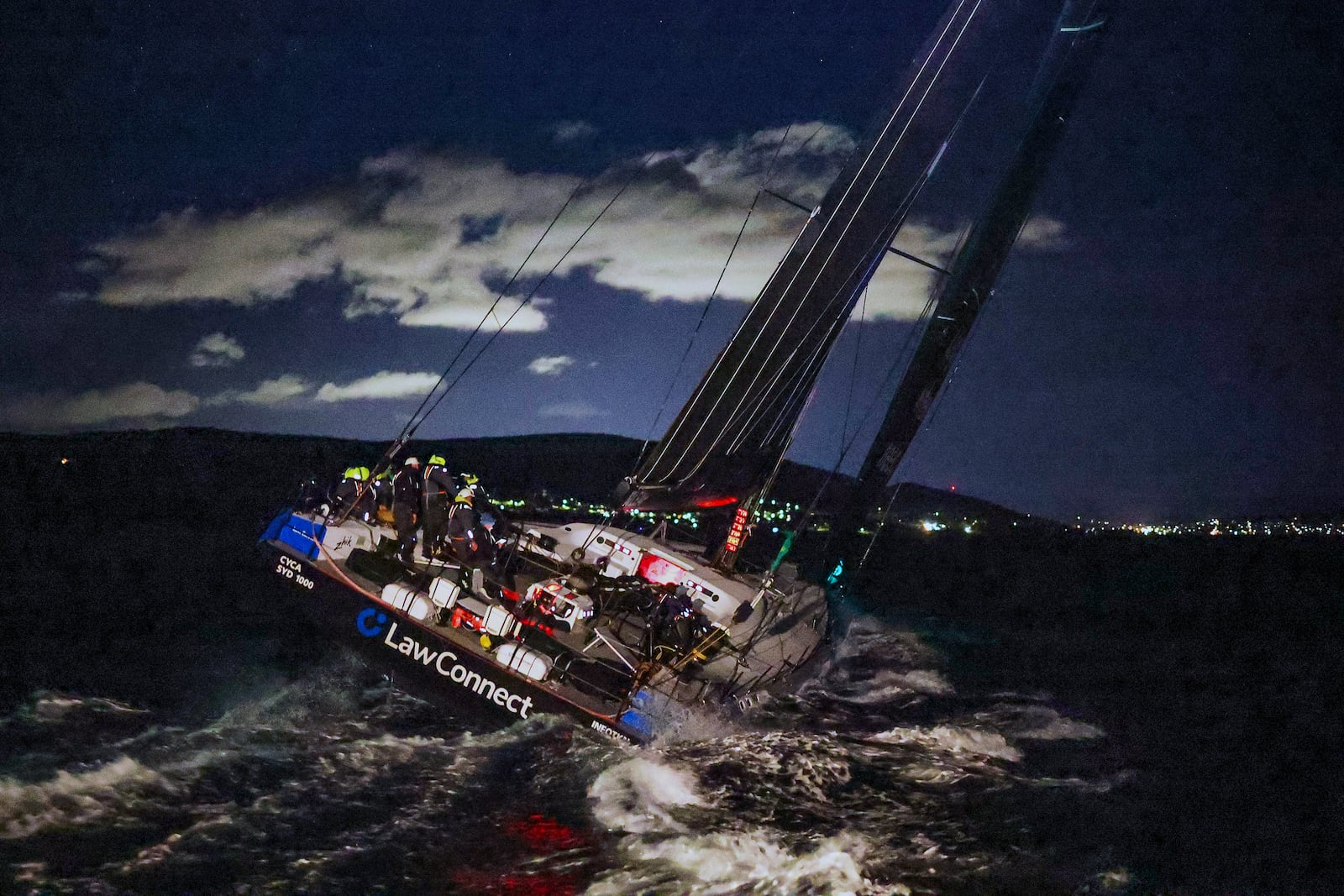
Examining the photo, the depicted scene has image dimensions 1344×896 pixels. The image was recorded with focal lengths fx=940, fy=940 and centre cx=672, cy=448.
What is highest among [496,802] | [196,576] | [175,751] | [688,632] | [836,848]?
[688,632]

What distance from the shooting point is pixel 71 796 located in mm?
6926

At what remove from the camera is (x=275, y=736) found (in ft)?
28.4

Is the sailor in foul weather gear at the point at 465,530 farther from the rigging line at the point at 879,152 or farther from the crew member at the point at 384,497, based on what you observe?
the rigging line at the point at 879,152

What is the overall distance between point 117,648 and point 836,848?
31.8 ft

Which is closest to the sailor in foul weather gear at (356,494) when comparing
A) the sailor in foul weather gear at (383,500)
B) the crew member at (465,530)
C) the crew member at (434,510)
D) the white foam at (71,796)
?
the sailor in foul weather gear at (383,500)

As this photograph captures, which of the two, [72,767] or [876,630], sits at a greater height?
[876,630]

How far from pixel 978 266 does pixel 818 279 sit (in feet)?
16.6

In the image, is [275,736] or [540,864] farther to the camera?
[275,736]

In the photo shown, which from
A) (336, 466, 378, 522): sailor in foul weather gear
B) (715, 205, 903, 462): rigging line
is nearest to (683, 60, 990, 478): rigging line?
(715, 205, 903, 462): rigging line

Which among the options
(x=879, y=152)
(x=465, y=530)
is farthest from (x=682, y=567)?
(x=879, y=152)

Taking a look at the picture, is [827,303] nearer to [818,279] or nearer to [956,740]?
[818,279]

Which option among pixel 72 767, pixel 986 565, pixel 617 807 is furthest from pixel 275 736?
pixel 986 565

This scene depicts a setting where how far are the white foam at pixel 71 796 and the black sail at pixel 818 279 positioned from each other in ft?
18.1

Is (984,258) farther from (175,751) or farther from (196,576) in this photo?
(196,576)
